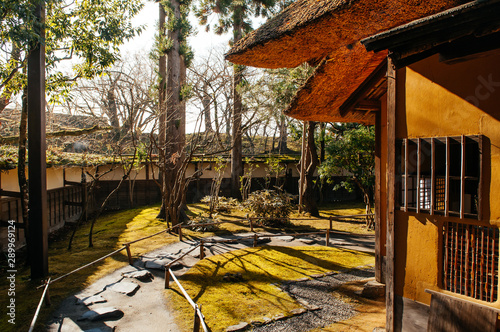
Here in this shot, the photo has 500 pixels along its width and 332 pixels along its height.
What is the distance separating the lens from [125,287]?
6074 mm

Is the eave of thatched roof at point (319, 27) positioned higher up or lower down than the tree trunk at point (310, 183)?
higher up

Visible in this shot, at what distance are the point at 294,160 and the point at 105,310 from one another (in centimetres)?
1503

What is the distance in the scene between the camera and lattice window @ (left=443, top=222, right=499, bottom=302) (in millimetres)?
3023

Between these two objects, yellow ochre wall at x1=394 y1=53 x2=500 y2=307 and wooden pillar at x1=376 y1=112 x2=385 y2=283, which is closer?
yellow ochre wall at x1=394 y1=53 x2=500 y2=307

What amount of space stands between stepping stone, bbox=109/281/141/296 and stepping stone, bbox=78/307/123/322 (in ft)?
2.50

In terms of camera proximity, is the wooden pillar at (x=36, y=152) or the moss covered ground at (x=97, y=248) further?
the wooden pillar at (x=36, y=152)

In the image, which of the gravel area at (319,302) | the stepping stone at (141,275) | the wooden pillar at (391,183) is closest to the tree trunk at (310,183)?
the gravel area at (319,302)

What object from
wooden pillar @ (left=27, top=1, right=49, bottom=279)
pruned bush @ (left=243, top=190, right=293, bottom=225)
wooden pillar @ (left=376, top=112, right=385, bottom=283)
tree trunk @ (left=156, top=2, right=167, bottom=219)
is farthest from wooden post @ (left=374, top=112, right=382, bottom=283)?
tree trunk @ (left=156, top=2, right=167, bottom=219)

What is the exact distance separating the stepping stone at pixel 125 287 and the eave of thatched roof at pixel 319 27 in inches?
178

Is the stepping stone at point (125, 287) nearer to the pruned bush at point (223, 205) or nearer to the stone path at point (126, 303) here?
the stone path at point (126, 303)

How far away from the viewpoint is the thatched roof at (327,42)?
3945 millimetres

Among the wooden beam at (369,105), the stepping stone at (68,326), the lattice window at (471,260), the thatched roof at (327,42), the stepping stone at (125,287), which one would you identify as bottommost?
the stepping stone at (125,287)

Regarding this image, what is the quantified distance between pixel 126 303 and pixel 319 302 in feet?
10.8

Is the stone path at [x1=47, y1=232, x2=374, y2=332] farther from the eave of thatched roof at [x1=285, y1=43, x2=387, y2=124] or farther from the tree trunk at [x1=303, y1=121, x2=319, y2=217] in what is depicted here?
the tree trunk at [x1=303, y1=121, x2=319, y2=217]
